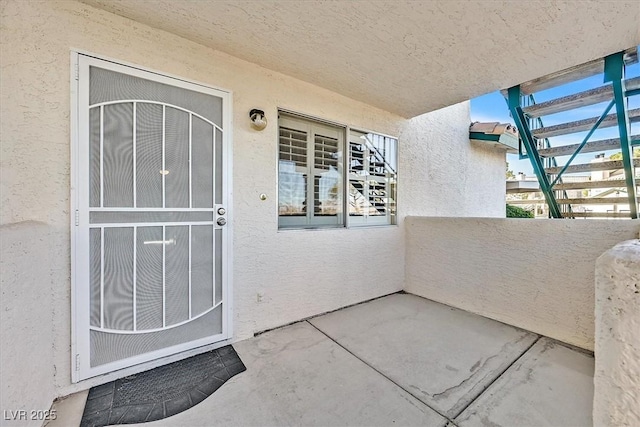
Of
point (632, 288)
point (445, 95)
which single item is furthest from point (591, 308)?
point (445, 95)

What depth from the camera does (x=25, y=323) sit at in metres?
1.38

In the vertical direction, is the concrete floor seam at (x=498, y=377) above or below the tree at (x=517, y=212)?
below

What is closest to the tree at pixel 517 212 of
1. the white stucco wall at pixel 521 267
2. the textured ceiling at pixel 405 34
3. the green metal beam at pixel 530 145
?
the green metal beam at pixel 530 145

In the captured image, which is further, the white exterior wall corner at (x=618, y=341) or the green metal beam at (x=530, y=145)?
the green metal beam at (x=530, y=145)

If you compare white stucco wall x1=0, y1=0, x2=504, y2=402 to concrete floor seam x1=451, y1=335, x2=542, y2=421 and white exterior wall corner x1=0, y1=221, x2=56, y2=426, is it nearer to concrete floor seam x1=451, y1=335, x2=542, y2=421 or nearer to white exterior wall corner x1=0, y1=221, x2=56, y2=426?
white exterior wall corner x1=0, y1=221, x2=56, y2=426

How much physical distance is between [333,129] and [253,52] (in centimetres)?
124

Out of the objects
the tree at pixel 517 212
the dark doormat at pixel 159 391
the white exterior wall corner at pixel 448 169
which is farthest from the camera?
the tree at pixel 517 212

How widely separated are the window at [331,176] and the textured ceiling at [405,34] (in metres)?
0.66

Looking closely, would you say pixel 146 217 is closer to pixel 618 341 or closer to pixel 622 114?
pixel 618 341

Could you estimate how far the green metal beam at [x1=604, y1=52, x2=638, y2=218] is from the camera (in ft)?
7.53

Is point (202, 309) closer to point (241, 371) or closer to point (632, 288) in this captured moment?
point (241, 371)

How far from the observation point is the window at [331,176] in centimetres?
286

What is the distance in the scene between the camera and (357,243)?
3.38m

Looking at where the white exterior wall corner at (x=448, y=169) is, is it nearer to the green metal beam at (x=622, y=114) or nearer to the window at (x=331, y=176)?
the window at (x=331, y=176)
